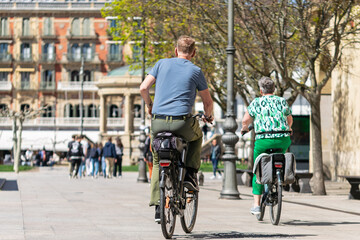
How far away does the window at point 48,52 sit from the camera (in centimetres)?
8756

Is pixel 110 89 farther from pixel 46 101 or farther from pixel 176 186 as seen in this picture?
pixel 176 186

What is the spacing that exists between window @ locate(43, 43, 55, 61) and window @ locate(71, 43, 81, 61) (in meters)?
2.13

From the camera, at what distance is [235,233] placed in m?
9.02

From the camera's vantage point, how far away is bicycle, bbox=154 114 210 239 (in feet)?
26.0

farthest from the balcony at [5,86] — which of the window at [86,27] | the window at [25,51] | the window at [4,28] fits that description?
the window at [86,27]

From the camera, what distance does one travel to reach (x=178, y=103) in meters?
8.23

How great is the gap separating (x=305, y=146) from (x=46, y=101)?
199 feet

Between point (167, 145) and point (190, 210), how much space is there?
1116 millimetres

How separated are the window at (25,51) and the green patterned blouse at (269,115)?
79564mm

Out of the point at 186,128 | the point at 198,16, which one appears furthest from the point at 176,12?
the point at 186,128

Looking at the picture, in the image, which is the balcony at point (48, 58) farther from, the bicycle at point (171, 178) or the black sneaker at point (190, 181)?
the bicycle at point (171, 178)

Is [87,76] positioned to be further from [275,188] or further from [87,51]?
[275,188]

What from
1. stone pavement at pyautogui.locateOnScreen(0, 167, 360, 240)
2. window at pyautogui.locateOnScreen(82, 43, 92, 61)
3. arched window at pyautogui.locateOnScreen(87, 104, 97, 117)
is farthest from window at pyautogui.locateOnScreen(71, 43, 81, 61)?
stone pavement at pyautogui.locateOnScreen(0, 167, 360, 240)

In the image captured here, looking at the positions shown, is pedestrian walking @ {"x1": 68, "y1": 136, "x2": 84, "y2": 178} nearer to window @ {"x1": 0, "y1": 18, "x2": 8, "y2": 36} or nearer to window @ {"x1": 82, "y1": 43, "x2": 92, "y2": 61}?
window @ {"x1": 82, "y1": 43, "x2": 92, "y2": 61}
